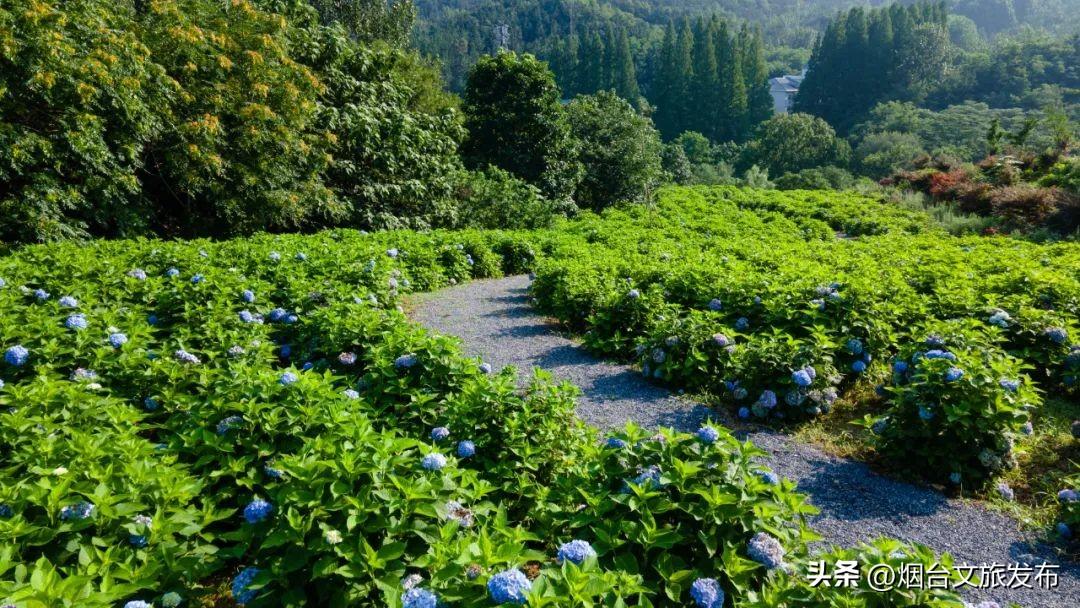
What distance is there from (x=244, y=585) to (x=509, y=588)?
936mm

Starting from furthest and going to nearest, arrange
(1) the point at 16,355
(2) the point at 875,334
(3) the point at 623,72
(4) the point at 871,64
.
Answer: (3) the point at 623,72 → (4) the point at 871,64 → (2) the point at 875,334 → (1) the point at 16,355

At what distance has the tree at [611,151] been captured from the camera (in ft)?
80.2

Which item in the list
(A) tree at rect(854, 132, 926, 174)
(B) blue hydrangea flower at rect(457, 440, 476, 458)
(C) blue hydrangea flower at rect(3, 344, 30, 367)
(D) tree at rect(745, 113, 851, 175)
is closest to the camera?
(B) blue hydrangea flower at rect(457, 440, 476, 458)

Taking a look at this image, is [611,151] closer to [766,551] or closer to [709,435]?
[709,435]

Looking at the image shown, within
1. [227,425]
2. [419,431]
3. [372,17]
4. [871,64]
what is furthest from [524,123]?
[871,64]

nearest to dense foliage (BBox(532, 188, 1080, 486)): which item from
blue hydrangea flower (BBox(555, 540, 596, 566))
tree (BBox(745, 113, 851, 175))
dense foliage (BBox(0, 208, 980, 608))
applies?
dense foliage (BBox(0, 208, 980, 608))

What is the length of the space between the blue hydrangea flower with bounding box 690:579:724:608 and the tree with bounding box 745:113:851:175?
5295 centimetres

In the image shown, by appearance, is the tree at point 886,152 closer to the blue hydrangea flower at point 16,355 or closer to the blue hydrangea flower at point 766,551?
the blue hydrangea flower at point 766,551

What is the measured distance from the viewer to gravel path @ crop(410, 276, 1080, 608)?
302 cm

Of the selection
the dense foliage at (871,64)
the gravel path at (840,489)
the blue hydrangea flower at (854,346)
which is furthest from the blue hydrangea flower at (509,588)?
the dense foliage at (871,64)

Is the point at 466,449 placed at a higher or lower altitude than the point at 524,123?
lower

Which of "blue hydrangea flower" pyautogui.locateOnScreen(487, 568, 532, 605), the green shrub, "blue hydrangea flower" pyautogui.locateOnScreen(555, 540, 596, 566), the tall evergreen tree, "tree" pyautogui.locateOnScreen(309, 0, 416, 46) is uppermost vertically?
the tall evergreen tree

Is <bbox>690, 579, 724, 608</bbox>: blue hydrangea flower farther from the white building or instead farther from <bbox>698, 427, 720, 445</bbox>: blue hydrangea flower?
the white building

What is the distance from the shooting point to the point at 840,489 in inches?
143
